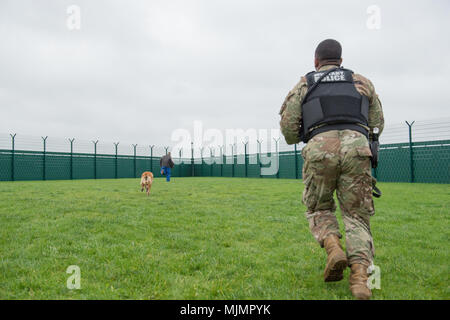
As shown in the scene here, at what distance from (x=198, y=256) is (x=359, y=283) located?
155 cm

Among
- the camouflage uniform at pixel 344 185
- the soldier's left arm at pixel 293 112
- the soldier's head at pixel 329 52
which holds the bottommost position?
the camouflage uniform at pixel 344 185

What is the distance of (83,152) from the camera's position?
75.0ft

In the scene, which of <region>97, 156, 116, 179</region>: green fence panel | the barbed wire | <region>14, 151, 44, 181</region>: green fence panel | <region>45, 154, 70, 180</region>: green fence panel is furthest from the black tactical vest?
<region>97, 156, 116, 179</region>: green fence panel

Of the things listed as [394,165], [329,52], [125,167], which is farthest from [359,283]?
[125,167]

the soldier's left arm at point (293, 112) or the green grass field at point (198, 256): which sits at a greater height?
the soldier's left arm at point (293, 112)

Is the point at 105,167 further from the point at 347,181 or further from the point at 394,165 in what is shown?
the point at 347,181

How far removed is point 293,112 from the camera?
2.57 metres

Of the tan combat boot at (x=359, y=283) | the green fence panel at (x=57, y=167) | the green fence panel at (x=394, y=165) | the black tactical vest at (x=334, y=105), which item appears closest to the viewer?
the tan combat boot at (x=359, y=283)

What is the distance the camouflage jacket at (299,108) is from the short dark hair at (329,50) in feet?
0.28

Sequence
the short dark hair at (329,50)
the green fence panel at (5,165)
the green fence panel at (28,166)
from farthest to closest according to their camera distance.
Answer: the green fence panel at (28,166), the green fence panel at (5,165), the short dark hair at (329,50)

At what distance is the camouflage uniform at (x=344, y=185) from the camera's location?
A: 2172mm

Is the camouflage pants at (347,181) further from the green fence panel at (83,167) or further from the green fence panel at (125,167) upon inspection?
the green fence panel at (125,167)

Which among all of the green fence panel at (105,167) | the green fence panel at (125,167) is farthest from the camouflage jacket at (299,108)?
the green fence panel at (125,167)
